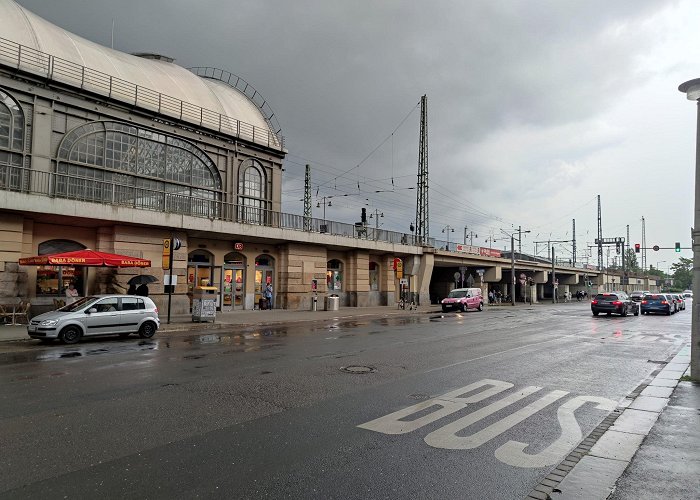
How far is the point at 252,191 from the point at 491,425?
28.8m

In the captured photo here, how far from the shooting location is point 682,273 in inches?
6230

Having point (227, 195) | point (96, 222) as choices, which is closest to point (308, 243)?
point (227, 195)

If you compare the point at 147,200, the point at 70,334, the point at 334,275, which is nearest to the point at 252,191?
the point at 147,200

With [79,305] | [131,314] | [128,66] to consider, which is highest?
[128,66]

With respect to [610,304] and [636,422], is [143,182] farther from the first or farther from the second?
[610,304]

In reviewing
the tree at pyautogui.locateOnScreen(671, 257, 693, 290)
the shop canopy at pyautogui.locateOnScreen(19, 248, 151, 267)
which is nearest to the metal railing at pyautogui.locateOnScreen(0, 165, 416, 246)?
the shop canopy at pyautogui.locateOnScreen(19, 248, 151, 267)

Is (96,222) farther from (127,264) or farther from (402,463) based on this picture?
(402,463)

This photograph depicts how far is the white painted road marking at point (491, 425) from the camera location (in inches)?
200

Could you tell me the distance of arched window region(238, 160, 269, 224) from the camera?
31.2 m

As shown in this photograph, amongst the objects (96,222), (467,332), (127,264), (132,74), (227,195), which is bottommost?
(467,332)

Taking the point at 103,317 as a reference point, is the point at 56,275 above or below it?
above

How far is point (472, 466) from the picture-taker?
4645mm

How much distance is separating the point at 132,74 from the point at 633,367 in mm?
29751

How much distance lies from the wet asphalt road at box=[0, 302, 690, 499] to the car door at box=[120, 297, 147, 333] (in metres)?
2.91
